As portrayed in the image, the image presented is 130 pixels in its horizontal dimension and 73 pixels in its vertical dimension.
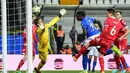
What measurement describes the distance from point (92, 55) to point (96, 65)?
50.8 inches

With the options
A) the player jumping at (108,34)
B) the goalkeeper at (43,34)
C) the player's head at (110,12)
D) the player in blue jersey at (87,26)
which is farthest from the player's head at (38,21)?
the player's head at (110,12)

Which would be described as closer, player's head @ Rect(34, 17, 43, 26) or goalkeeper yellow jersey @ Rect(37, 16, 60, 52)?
player's head @ Rect(34, 17, 43, 26)

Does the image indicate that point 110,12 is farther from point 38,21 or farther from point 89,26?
point 38,21

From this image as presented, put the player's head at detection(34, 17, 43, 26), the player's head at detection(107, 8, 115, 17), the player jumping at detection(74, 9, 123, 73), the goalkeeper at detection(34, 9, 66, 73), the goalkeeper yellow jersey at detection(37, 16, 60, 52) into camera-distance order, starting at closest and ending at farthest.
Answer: the player's head at detection(107, 8, 115, 17) → the player jumping at detection(74, 9, 123, 73) → the player's head at detection(34, 17, 43, 26) → the goalkeeper at detection(34, 9, 66, 73) → the goalkeeper yellow jersey at detection(37, 16, 60, 52)

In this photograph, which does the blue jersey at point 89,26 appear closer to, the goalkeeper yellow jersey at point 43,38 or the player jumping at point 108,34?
the goalkeeper yellow jersey at point 43,38

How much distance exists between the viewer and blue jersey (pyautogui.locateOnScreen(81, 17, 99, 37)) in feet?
44.0

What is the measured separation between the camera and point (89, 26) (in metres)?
13.5

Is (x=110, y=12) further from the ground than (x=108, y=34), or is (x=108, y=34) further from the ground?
(x=110, y=12)

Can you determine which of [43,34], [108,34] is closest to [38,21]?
[43,34]

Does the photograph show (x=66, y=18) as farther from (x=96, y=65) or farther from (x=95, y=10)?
(x=96, y=65)

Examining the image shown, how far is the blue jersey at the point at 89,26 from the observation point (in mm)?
13422

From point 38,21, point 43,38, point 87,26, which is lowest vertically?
point 43,38

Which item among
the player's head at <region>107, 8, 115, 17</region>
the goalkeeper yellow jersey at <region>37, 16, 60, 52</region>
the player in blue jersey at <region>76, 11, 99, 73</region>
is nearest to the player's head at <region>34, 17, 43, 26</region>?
the goalkeeper yellow jersey at <region>37, 16, 60, 52</region>

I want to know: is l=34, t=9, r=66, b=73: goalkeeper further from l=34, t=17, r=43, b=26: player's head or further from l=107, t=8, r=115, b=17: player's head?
l=107, t=8, r=115, b=17: player's head
